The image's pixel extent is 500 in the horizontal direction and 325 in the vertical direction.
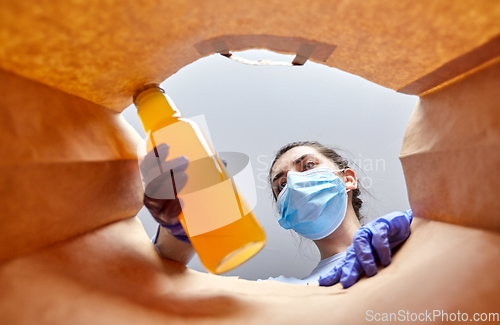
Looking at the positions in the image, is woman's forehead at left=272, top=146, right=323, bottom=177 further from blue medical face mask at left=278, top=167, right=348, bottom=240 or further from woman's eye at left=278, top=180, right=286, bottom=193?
blue medical face mask at left=278, top=167, right=348, bottom=240

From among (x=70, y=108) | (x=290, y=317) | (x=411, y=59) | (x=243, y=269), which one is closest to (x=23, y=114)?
(x=70, y=108)

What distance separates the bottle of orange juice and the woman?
3 cm

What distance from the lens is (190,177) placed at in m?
0.55

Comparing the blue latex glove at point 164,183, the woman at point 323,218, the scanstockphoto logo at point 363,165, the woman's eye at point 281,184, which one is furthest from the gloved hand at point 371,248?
the scanstockphoto logo at point 363,165

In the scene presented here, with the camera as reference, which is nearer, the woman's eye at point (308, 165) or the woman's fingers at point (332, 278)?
the woman's fingers at point (332, 278)

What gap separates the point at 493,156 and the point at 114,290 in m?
0.60

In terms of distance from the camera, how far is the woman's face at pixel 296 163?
118 cm

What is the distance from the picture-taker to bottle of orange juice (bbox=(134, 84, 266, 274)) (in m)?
0.54

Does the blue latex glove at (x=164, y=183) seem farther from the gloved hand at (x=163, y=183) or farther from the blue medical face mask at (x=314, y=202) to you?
the blue medical face mask at (x=314, y=202)

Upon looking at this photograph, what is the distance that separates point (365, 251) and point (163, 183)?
48cm

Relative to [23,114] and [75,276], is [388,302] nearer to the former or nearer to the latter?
[75,276]

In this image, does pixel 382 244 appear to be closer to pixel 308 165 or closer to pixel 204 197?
pixel 204 197

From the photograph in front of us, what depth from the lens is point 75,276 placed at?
44 cm

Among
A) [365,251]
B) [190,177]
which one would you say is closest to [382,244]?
A: [365,251]
